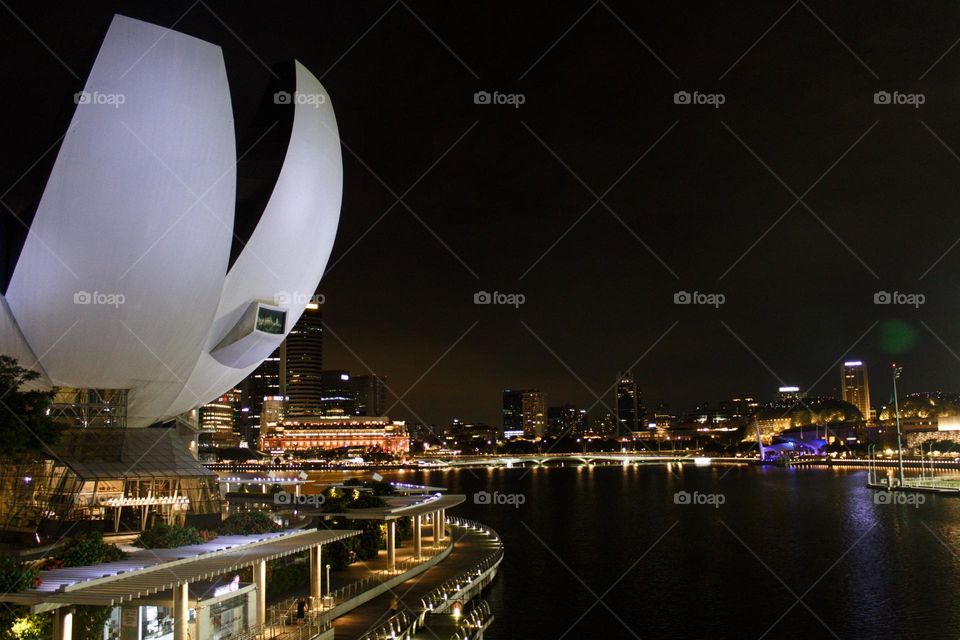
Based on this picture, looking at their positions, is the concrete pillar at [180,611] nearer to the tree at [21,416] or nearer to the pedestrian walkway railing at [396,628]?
the pedestrian walkway railing at [396,628]

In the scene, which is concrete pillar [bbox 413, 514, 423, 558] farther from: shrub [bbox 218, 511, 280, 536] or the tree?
the tree

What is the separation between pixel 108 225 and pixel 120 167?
4.66 ft

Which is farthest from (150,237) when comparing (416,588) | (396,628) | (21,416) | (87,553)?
(416,588)

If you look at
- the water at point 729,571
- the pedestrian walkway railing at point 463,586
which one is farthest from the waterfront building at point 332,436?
the pedestrian walkway railing at point 463,586

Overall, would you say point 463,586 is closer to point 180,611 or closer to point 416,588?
point 416,588

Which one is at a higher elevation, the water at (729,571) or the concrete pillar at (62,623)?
the concrete pillar at (62,623)

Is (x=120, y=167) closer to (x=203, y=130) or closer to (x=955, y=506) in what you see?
(x=203, y=130)

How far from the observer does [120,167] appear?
20453mm

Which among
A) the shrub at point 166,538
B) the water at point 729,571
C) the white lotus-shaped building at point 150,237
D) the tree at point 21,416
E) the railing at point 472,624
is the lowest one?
the water at point 729,571

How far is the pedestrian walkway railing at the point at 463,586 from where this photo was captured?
20672 mm

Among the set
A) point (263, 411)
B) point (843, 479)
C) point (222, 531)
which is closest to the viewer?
point (222, 531)

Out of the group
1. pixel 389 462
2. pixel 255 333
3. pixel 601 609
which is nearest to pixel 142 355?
pixel 255 333

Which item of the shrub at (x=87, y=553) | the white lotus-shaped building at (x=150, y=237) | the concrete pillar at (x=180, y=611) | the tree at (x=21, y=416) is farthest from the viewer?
the white lotus-shaped building at (x=150, y=237)

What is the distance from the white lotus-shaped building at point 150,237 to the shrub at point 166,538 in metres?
8.52
